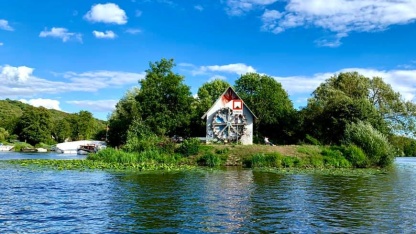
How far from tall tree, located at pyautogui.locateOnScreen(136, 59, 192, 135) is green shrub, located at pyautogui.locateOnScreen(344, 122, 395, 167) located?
25909 millimetres

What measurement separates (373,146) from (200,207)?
32.7 meters

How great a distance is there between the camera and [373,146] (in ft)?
144

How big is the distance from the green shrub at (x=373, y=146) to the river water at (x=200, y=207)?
18.7 meters

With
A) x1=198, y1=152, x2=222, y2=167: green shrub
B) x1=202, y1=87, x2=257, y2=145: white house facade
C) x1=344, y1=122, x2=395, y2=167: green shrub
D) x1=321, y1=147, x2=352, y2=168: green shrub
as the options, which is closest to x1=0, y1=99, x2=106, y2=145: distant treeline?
x1=202, y1=87, x2=257, y2=145: white house facade

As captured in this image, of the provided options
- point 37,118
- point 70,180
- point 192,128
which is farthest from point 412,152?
point 70,180

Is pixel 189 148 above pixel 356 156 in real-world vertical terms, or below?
above

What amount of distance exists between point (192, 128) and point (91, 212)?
52455mm

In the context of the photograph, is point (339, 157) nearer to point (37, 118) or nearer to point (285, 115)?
point (285, 115)

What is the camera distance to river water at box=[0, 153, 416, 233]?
1316cm

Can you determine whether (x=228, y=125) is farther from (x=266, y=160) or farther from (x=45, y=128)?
(x=45, y=128)

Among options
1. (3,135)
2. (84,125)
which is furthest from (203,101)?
(84,125)

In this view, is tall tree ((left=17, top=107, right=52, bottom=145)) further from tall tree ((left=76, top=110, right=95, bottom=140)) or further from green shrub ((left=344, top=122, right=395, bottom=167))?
green shrub ((left=344, top=122, right=395, bottom=167))

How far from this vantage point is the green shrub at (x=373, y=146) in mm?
43844

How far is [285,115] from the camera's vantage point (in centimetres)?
6494
